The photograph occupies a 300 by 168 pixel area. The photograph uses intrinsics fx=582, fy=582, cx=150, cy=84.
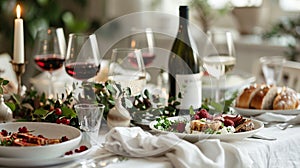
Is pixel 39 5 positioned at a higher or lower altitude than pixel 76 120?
higher

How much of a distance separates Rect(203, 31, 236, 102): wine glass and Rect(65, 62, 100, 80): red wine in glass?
424 mm

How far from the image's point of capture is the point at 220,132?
1.45 m

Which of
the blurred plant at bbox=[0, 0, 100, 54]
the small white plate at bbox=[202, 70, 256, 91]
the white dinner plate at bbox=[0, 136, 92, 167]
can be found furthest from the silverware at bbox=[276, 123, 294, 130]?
the blurred plant at bbox=[0, 0, 100, 54]

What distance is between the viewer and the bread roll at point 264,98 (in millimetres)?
1816

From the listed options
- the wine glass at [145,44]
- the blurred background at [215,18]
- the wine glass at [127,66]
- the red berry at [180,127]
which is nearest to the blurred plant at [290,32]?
the blurred background at [215,18]

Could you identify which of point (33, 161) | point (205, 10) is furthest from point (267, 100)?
point (205, 10)

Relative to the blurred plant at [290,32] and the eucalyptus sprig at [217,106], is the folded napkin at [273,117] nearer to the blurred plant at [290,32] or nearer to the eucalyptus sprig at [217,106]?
the eucalyptus sprig at [217,106]

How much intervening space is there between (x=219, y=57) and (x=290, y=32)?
1619 mm

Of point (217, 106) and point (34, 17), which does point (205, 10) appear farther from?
point (217, 106)

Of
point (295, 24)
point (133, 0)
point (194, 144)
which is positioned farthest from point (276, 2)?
point (194, 144)

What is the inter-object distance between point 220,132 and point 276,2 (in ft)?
8.80

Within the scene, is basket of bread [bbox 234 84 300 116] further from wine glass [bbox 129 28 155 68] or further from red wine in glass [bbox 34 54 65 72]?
red wine in glass [bbox 34 54 65 72]

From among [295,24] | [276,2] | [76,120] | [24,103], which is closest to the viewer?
[76,120]

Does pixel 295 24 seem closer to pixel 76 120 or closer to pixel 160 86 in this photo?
pixel 160 86
